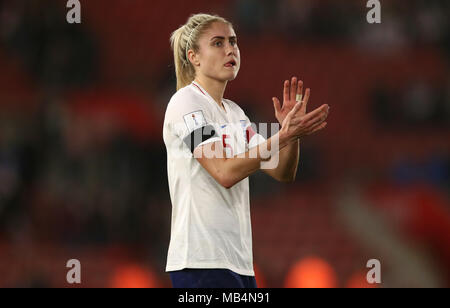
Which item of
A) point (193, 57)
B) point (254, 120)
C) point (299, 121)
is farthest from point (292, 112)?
point (254, 120)

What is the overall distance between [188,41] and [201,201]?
68cm

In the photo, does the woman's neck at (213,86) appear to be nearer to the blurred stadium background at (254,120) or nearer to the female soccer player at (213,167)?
the female soccer player at (213,167)

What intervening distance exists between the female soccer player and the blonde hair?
0.14 ft

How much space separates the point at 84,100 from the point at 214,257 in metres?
7.19

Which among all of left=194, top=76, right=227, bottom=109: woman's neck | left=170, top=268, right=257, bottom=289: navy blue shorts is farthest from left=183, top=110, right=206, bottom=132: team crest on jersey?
left=170, top=268, right=257, bottom=289: navy blue shorts

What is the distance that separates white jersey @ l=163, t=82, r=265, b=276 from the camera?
245cm

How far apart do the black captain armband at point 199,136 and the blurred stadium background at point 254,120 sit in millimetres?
4833

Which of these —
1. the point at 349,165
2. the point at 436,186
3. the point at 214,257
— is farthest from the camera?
the point at 349,165

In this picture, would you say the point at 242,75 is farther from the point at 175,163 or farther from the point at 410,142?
the point at 175,163

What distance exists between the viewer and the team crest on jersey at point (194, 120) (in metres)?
2.49

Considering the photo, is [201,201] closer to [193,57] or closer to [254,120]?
[193,57]

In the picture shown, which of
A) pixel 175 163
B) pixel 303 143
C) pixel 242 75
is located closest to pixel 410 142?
pixel 303 143

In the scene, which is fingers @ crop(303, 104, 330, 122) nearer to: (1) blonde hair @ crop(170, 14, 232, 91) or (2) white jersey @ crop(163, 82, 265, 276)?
(2) white jersey @ crop(163, 82, 265, 276)

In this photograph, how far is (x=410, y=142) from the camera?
9.61 metres
